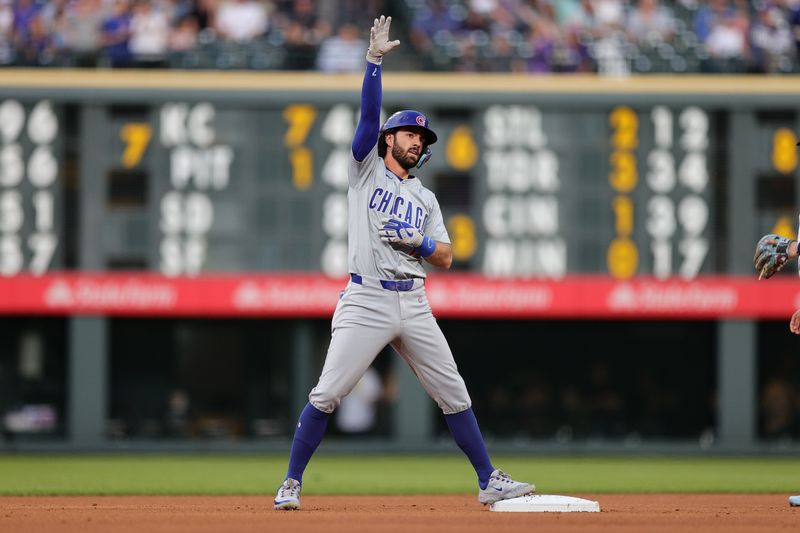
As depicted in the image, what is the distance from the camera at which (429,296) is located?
18.4m

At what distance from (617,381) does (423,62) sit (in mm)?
4823

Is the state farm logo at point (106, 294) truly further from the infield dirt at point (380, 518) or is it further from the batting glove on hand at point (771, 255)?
the batting glove on hand at point (771, 255)

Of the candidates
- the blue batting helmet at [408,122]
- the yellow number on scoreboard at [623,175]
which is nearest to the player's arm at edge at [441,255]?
the blue batting helmet at [408,122]

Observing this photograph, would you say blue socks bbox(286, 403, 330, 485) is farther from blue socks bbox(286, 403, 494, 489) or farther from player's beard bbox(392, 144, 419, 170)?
player's beard bbox(392, 144, 419, 170)

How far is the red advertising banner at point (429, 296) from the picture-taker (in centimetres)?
1842

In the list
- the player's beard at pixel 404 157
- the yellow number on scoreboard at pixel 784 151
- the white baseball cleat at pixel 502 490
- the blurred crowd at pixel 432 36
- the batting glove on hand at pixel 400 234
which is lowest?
the white baseball cleat at pixel 502 490

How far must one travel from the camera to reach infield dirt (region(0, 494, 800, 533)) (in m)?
7.16

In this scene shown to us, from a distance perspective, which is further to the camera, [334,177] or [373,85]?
[334,177]

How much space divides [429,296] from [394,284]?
1030 centimetres

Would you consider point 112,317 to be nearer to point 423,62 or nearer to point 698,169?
point 423,62

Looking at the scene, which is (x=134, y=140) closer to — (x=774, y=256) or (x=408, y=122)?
(x=408, y=122)

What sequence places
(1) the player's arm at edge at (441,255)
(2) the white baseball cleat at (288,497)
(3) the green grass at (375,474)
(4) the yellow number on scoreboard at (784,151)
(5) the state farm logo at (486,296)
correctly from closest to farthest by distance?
(2) the white baseball cleat at (288,497) → (1) the player's arm at edge at (441,255) → (3) the green grass at (375,474) → (5) the state farm logo at (486,296) → (4) the yellow number on scoreboard at (784,151)

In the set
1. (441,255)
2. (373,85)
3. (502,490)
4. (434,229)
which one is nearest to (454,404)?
(502,490)

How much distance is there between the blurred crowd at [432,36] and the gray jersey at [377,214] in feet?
35.9
